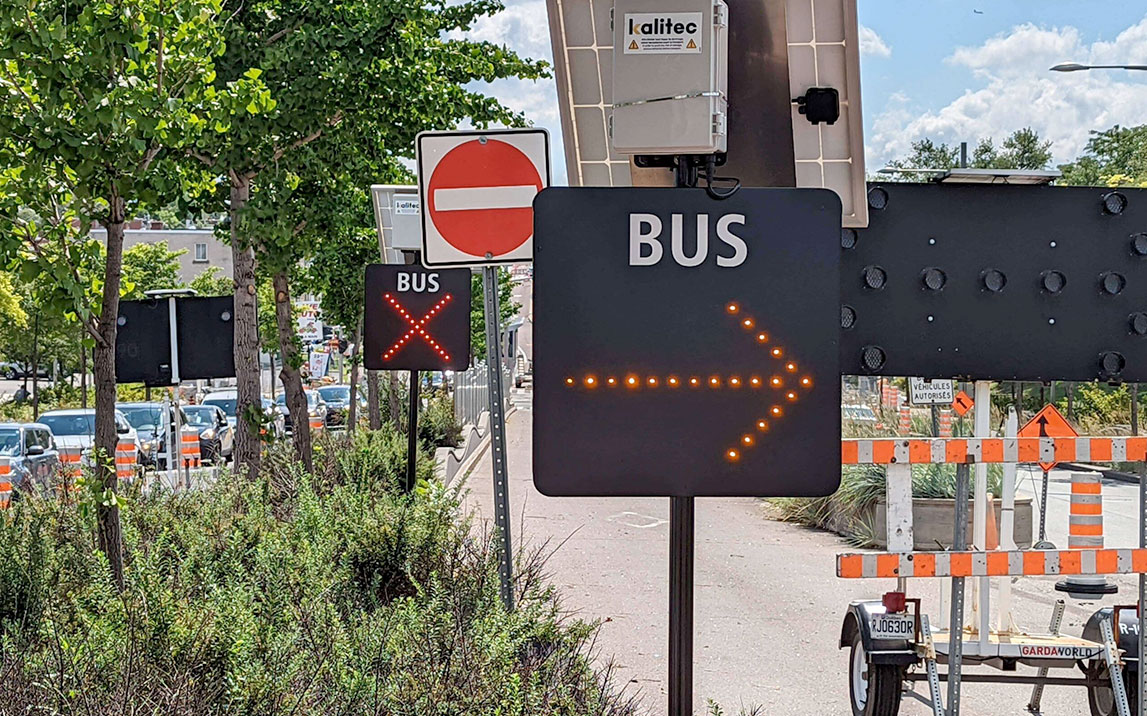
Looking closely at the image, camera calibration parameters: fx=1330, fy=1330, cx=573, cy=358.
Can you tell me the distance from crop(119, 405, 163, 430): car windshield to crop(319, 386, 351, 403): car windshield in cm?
1506

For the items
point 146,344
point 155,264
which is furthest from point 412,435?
point 155,264

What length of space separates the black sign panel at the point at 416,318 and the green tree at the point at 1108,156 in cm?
4632

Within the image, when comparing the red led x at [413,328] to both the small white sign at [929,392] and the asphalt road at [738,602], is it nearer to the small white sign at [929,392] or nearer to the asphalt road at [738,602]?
the asphalt road at [738,602]

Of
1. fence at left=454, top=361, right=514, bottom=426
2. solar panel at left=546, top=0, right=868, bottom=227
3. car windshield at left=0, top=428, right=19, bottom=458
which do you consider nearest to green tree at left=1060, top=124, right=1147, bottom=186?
fence at left=454, top=361, right=514, bottom=426

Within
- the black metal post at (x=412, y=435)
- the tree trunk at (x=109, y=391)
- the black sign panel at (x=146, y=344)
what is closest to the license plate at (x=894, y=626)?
the tree trunk at (x=109, y=391)

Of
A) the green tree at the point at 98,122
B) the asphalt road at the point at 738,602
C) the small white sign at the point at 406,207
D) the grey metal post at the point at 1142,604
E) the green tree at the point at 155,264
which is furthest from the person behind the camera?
the green tree at the point at 155,264

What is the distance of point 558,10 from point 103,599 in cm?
296

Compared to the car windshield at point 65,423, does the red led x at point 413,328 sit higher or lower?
higher

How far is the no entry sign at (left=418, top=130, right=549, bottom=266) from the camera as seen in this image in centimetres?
656

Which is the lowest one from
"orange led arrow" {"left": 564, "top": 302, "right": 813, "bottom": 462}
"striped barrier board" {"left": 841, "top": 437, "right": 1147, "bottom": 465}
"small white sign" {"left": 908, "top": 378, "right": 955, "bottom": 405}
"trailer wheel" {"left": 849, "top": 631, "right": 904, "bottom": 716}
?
"trailer wheel" {"left": 849, "top": 631, "right": 904, "bottom": 716}

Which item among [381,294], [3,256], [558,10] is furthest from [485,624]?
[381,294]

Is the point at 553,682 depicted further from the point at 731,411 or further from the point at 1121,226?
the point at 1121,226

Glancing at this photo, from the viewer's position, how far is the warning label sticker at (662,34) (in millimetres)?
3045

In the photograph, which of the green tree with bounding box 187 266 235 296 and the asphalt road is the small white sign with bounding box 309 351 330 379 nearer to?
the green tree with bounding box 187 266 235 296
